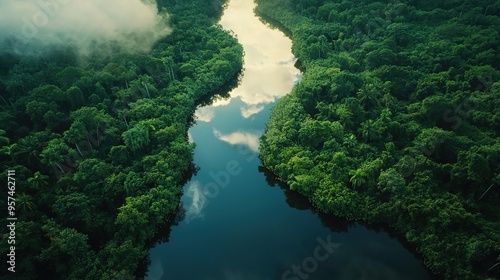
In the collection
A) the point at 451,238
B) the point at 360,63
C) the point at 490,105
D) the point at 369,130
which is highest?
the point at 360,63

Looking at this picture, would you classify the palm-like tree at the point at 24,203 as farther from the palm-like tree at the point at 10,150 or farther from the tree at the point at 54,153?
the palm-like tree at the point at 10,150

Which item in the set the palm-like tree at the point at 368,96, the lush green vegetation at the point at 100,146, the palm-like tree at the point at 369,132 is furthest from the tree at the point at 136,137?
the palm-like tree at the point at 368,96

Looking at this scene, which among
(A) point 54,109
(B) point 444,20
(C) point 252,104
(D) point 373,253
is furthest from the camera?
(B) point 444,20

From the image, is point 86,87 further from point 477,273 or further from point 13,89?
point 477,273

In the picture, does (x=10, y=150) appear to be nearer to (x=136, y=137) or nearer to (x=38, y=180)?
(x=38, y=180)

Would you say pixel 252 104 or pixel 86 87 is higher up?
pixel 86 87

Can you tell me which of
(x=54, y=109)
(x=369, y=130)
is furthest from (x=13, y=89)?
(x=369, y=130)

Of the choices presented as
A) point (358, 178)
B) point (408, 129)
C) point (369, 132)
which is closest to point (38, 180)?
point (358, 178)
